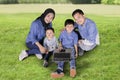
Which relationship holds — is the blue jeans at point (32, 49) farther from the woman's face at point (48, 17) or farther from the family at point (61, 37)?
the woman's face at point (48, 17)

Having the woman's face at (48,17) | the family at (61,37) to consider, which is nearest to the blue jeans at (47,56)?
the family at (61,37)

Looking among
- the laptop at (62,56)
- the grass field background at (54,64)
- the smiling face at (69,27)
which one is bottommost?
the grass field background at (54,64)

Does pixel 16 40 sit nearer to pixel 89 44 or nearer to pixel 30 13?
pixel 89 44

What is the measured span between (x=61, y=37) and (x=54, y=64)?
670 mm

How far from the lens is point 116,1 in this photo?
1786cm

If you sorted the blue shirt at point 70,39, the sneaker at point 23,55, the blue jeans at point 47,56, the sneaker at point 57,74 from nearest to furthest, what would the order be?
the sneaker at point 57,74 < the blue shirt at point 70,39 < the blue jeans at point 47,56 < the sneaker at point 23,55

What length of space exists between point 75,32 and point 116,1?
773 centimetres

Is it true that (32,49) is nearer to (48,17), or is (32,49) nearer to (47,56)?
(47,56)

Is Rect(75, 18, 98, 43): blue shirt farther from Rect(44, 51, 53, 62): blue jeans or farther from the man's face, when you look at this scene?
Rect(44, 51, 53, 62): blue jeans

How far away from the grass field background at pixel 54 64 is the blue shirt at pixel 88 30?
0.53 meters

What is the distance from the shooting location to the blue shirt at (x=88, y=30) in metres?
10.5

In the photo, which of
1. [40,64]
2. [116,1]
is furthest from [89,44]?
[116,1]

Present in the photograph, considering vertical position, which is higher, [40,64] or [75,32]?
[75,32]

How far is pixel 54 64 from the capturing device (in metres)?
10.6
